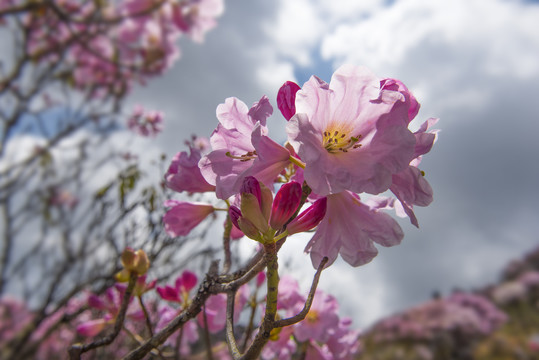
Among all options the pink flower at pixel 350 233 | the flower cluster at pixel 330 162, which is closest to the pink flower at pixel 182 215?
the flower cluster at pixel 330 162

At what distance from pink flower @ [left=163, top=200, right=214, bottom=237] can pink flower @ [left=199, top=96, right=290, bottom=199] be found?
0.23 meters

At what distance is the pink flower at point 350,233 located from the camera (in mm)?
690

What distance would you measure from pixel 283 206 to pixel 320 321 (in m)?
0.75

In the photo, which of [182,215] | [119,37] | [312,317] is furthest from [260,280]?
[119,37]

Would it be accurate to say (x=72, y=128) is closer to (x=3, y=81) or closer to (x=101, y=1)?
(x=3, y=81)

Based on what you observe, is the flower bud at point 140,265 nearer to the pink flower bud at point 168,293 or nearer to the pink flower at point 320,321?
the pink flower bud at point 168,293

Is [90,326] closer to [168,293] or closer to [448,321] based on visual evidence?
[168,293]

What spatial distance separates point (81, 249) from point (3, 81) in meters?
2.16

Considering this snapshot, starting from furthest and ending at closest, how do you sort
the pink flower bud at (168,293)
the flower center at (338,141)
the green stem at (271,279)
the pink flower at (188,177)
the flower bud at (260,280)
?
the flower bud at (260,280) → the pink flower bud at (168,293) → the pink flower at (188,177) → the flower center at (338,141) → the green stem at (271,279)

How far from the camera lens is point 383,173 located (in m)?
0.58

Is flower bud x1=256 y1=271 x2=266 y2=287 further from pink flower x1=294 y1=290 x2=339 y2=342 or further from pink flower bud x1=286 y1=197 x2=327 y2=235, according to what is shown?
pink flower bud x1=286 y1=197 x2=327 y2=235

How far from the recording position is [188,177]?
82 centimetres

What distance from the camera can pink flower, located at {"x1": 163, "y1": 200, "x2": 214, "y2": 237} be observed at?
91cm

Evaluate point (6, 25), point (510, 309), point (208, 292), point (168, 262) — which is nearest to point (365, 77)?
point (208, 292)
